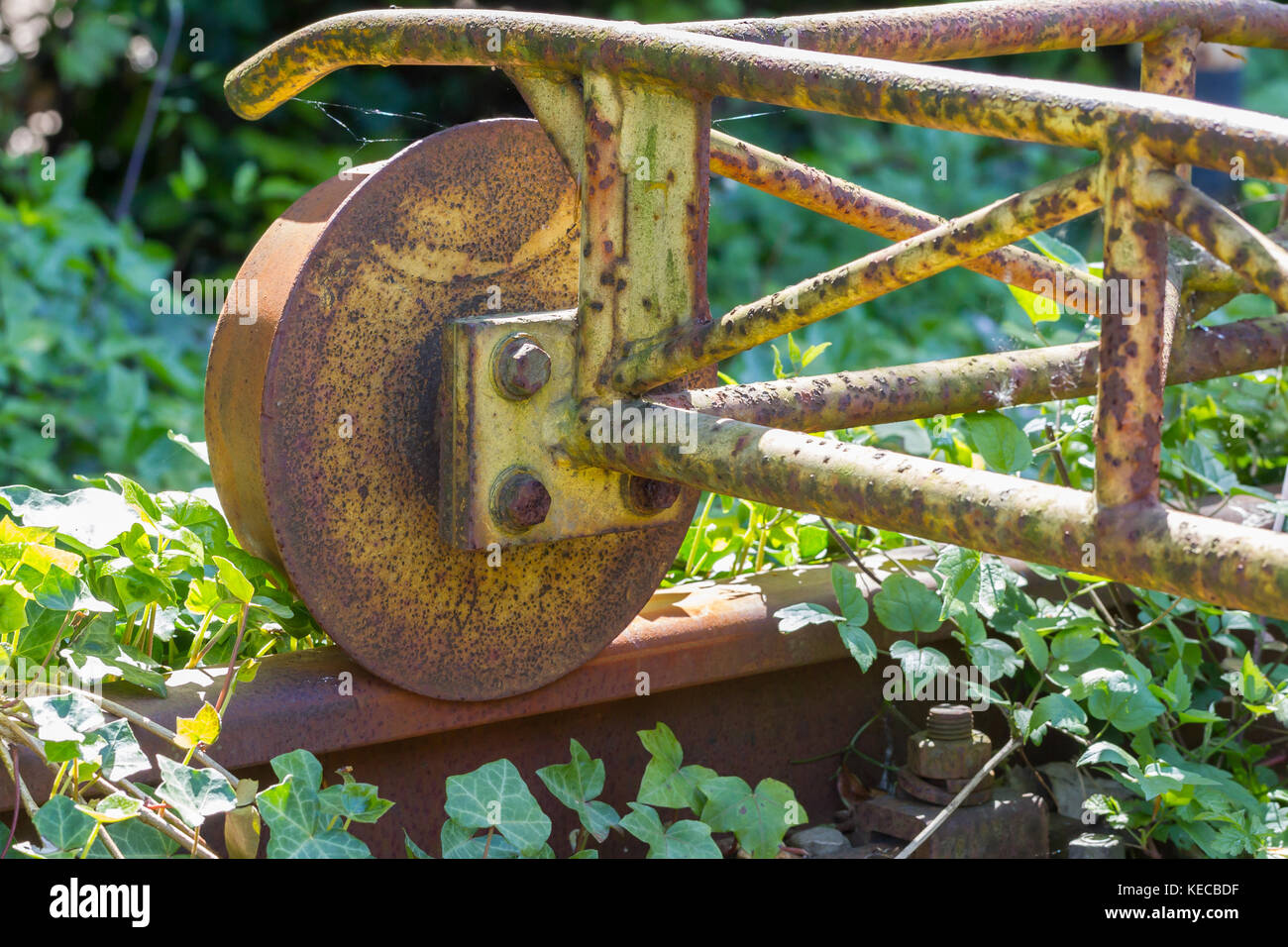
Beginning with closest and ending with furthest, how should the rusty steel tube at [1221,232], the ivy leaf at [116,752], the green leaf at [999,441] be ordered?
the rusty steel tube at [1221,232]
the ivy leaf at [116,752]
the green leaf at [999,441]

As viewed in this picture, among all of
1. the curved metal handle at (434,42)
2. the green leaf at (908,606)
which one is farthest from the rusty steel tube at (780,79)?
the green leaf at (908,606)

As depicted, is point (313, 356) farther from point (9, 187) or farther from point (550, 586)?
point (9, 187)

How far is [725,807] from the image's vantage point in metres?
1.68

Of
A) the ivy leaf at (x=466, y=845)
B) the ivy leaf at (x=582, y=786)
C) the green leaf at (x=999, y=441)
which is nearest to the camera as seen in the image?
the ivy leaf at (x=466, y=845)

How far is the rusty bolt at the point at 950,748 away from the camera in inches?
75.3

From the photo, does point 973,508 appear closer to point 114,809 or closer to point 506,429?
point 506,429

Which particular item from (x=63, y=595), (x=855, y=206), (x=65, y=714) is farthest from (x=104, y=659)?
(x=855, y=206)

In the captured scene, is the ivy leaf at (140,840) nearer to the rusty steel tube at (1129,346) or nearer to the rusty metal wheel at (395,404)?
the rusty metal wheel at (395,404)

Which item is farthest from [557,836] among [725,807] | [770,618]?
[770,618]

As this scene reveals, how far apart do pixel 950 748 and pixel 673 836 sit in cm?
50

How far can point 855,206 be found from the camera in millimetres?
1882

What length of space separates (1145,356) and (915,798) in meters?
0.97

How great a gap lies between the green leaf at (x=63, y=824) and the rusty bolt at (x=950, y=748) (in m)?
1.10

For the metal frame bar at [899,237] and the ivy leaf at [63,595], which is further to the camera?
the ivy leaf at [63,595]
